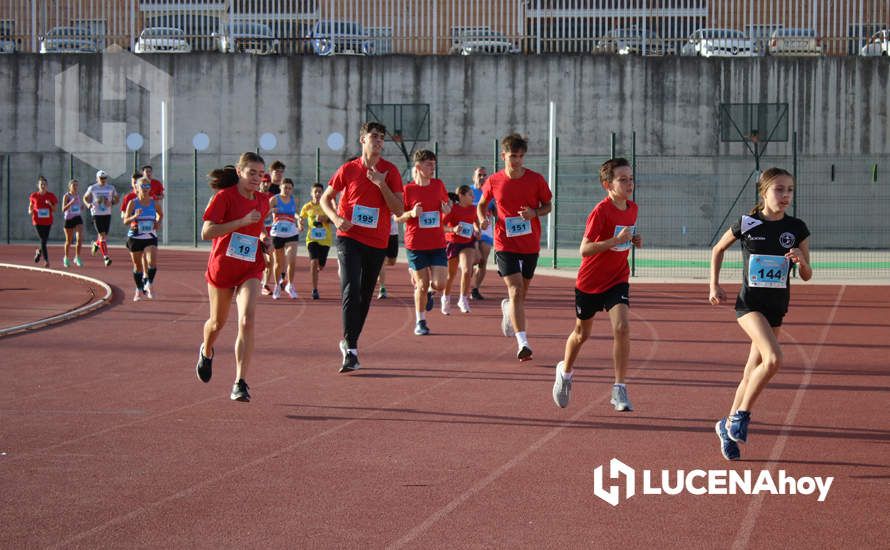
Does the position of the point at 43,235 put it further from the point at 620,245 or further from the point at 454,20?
the point at 620,245

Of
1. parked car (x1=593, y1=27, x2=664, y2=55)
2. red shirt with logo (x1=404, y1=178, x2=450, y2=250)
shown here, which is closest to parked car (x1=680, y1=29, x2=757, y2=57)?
parked car (x1=593, y1=27, x2=664, y2=55)

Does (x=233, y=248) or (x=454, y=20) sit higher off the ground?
(x=454, y=20)

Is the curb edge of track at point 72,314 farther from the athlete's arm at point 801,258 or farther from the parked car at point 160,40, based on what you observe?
the parked car at point 160,40

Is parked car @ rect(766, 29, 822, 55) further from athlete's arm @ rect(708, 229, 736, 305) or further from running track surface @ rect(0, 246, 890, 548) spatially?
athlete's arm @ rect(708, 229, 736, 305)

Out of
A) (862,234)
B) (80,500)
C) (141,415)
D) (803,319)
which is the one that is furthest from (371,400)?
(862,234)

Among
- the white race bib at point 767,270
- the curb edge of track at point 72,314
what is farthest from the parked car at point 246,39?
the white race bib at point 767,270

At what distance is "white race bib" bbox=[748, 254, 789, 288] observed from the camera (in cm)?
709

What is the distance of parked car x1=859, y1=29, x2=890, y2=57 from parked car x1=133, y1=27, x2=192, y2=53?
20.2 m

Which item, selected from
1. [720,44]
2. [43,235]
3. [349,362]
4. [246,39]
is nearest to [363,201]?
[349,362]

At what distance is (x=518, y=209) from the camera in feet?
36.5

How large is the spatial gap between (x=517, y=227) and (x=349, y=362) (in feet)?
7.10

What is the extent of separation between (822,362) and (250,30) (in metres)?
27.7

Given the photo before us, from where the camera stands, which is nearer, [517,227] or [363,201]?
[363,201]

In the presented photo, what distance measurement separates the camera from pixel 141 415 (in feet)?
26.9
